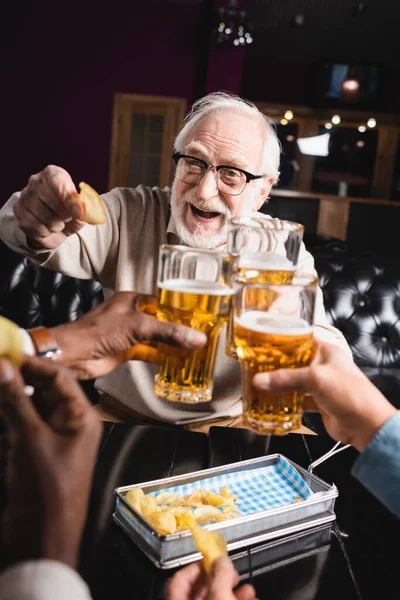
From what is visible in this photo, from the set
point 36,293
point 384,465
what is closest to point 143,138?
point 36,293

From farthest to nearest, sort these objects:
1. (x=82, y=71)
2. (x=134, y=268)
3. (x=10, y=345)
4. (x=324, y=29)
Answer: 1. (x=324, y=29)
2. (x=82, y=71)
3. (x=134, y=268)
4. (x=10, y=345)

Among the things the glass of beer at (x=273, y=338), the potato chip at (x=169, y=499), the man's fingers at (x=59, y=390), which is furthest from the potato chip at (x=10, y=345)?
the potato chip at (x=169, y=499)

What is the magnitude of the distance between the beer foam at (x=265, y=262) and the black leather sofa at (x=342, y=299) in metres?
1.88

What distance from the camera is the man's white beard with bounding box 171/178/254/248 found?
179 cm

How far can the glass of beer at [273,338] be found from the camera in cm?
84

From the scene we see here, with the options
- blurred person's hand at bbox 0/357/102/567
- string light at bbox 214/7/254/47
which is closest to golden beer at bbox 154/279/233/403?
blurred person's hand at bbox 0/357/102/567

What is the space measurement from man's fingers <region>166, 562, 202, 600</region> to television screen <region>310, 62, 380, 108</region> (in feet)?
28.7

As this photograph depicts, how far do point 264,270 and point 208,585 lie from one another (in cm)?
52

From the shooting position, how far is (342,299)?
293cm

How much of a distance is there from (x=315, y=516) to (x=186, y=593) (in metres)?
0.41

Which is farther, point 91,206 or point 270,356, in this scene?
point 91,206

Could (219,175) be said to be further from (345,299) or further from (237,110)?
(345,299)

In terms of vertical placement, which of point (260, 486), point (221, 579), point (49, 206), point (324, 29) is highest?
point (324, 29)

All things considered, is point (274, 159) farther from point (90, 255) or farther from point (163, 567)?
point (163, 567)
